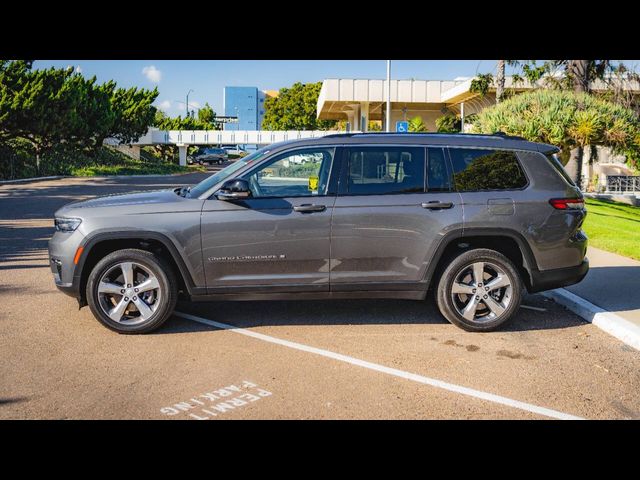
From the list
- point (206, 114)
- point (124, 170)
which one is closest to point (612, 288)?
point (124, 170)

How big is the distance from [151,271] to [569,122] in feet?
48.8

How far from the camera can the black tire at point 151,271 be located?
643 centimetres

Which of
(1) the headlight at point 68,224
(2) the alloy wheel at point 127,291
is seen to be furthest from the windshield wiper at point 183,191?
(1) the headlight at point 68,224

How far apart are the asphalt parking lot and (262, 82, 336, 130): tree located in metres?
87.8

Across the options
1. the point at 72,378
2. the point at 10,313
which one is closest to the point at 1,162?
the point at 10,313

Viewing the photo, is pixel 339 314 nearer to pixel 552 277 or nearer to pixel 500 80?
pixel 552 277

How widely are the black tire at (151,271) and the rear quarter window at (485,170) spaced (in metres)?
2.99

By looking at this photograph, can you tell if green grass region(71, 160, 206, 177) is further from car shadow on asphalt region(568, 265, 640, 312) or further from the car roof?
the car roof

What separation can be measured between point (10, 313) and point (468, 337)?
489cm

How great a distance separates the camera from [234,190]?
6.41 meters

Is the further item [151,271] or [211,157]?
[211,157]

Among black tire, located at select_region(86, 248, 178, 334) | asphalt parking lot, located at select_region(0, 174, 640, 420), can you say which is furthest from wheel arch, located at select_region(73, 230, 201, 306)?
asphalt parking lot, located at select_region(0, 174, 640, 420)

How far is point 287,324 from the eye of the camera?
6.89m
